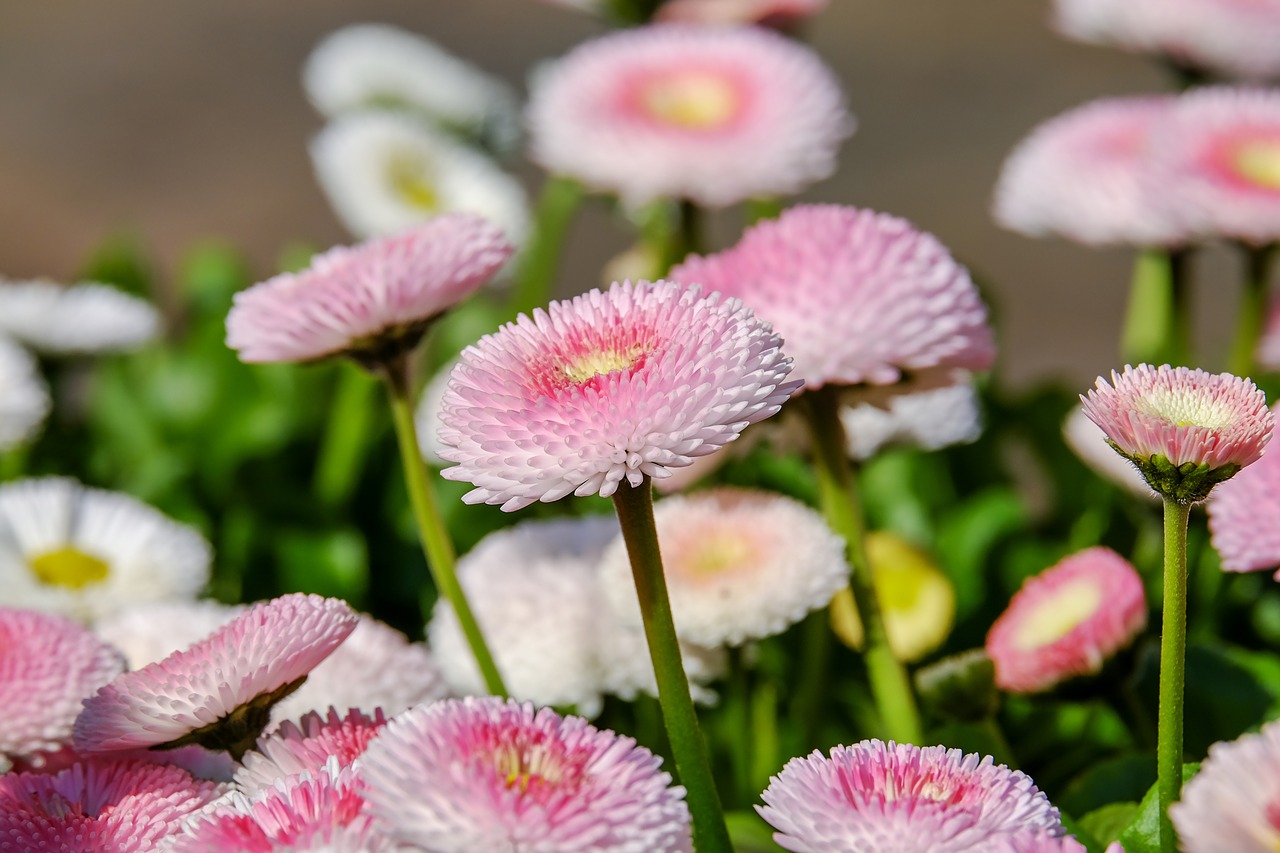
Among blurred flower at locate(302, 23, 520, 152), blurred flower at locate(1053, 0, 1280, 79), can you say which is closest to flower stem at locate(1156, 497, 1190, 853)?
blurred flower at locate(1053, 0, 1280, 79)

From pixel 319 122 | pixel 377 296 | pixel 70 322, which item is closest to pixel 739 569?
pixel 377 296

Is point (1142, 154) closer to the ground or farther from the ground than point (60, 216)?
closer to the ground

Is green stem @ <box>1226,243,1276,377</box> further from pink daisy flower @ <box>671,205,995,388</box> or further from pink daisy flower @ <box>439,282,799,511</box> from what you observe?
pink daisy flower @ <box>439,282,799,511</box>

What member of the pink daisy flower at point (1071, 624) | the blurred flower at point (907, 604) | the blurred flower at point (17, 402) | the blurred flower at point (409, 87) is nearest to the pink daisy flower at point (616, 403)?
the pink daisy flower at point (1071, 624)

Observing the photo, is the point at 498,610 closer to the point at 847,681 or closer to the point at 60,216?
the point at 847,681

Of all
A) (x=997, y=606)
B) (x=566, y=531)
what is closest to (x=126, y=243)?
(x=566, y=531)

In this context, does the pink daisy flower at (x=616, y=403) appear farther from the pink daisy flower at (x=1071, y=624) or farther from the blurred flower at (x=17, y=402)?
the blurred flower at (x=17, y=402)

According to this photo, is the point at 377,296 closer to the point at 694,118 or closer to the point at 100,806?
the point at 100,806
